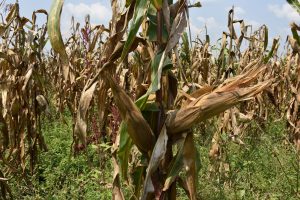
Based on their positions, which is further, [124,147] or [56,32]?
[124,147]

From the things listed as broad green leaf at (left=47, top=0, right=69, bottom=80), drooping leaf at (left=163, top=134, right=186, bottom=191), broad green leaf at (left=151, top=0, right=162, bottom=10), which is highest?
broad green leaf at (left=151, top=0, right=162, bottom=10)

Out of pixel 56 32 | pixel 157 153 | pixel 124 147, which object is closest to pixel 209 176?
pixel 124 147

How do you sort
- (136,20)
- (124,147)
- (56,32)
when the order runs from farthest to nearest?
(124,147) → (136,20) → (56,32)

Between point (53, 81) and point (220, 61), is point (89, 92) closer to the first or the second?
point (220, 61)

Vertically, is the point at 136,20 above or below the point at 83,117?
above

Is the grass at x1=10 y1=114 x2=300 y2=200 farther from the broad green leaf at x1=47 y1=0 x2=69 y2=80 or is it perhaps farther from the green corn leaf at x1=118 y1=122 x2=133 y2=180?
the broad green leaf at x1=47 y1=0 x2=69 y2=80

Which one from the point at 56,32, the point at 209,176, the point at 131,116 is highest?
the point at 56,32

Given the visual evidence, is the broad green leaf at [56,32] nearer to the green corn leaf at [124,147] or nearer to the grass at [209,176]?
the green corn leaf at [124,147]

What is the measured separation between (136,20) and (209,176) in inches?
87.4

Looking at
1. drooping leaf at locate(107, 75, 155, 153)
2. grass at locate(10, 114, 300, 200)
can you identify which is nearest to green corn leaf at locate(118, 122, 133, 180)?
drooping leaf at locate(107, 75, 155, 153)

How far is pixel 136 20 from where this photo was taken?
67.6 inches

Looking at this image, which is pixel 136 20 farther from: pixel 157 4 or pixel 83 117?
pixel 83 117

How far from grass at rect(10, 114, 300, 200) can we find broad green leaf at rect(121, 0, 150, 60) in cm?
108

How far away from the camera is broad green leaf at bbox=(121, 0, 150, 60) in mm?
1717
